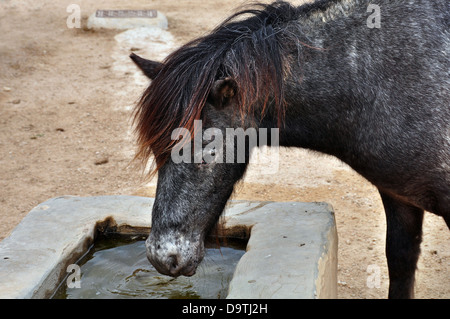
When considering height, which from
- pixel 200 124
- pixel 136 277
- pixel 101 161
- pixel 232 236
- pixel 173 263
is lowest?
pixel 101 161

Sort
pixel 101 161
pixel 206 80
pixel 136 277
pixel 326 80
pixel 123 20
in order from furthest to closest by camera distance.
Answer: pixel 123 20, pixel 101 161, pixel 136 277, pixel 326 80, pixel 206 80

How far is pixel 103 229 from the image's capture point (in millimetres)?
3412

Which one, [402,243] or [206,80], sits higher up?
[206,80]

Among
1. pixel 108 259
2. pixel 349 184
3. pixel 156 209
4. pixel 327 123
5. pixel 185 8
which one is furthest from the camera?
pixel 185 8

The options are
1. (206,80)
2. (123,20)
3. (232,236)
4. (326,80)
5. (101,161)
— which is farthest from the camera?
(123,20)

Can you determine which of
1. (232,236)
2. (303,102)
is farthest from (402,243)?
(303,102)

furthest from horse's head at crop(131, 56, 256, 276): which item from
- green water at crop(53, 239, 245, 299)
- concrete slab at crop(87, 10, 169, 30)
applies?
concrete slab at crop(87, 10, 169, 30)

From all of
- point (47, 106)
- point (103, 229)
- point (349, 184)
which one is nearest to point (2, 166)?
point (47, 106)

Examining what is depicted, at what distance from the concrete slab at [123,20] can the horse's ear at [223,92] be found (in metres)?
6.15

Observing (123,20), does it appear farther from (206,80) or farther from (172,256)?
(172,256)

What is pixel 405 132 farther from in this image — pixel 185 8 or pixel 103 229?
pixel 185 8

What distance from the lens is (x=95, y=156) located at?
18.0 feet

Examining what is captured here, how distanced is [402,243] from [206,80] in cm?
161

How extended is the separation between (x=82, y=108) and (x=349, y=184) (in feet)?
10.3
